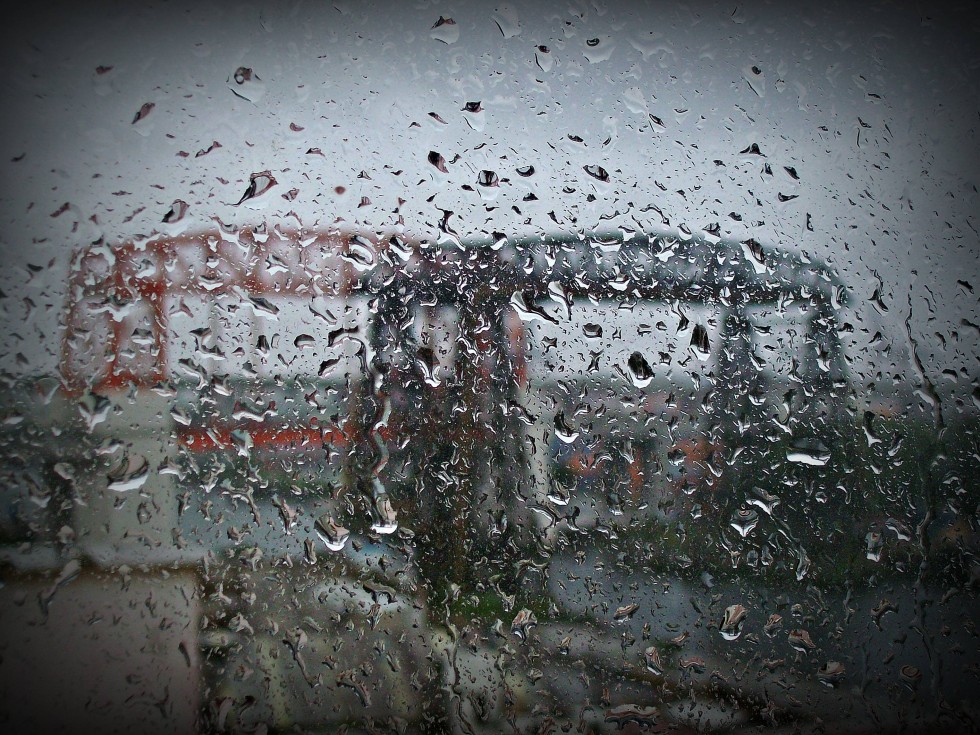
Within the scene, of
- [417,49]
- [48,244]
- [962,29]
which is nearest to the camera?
[48,244]

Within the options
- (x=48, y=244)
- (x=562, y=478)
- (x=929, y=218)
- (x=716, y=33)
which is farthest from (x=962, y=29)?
(x=48, y=244)

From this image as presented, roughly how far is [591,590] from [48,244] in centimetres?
91

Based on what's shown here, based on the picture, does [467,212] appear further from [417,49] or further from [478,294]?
[417,49]

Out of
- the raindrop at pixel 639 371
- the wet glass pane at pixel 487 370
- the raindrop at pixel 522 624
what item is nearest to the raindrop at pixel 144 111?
the wet glass pane at pixel 487 370

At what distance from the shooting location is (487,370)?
0.87m

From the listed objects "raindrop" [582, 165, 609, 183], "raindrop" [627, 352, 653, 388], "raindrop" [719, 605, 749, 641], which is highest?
"raindrop" [582, 165, 609, 183]

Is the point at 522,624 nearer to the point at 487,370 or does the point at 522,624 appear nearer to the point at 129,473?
the point at 487,370

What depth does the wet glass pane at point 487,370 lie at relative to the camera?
2.62 feet

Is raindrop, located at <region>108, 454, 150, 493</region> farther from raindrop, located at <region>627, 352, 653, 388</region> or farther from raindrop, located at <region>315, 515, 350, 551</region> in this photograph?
raindrop, located at <region>627, 352, 653, 388</region>

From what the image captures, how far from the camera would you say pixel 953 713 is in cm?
94

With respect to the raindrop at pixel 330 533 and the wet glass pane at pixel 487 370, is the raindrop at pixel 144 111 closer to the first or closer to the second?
the wet glass pane at pixel 487 370

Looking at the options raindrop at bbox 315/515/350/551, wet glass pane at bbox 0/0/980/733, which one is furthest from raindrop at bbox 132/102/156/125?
raindrop at bbox 315/515/350/551

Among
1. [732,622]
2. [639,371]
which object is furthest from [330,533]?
[732,622]

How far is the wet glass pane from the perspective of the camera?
0.80 metres
